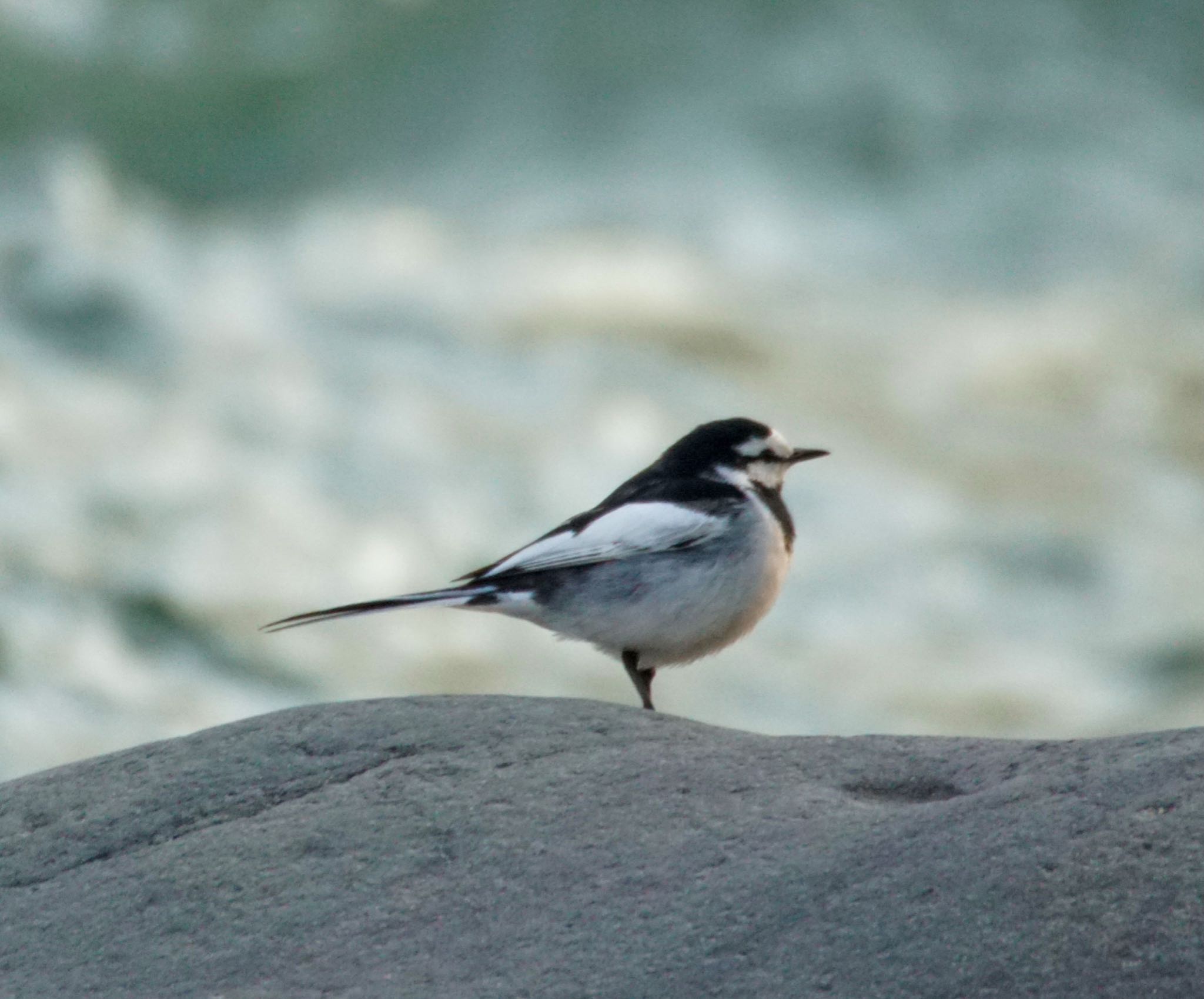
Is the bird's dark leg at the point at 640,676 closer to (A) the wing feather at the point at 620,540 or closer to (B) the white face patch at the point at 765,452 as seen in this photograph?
(A) the wing feather at the point at 620,540

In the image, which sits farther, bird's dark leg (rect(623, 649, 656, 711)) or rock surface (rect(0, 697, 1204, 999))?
bird's dark leg (rect(623, 649, 656, 711))

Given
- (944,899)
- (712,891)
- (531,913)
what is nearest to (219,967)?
(531,913)

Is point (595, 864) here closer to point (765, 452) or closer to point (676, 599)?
point (676, 599)

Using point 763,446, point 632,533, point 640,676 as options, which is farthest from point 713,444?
point 640,676

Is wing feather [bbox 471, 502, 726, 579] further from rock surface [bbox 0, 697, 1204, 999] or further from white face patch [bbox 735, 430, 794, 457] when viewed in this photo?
rock surface [bbox 0, 697, 1204, 999]

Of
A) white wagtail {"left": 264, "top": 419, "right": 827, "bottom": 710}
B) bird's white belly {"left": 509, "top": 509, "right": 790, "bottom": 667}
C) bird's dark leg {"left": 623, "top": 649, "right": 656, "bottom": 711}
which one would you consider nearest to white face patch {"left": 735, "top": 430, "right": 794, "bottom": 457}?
white wagtail {"left": 264, "top": 419, "right": 827, "bottom": 710}

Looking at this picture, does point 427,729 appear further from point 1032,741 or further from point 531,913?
point 1032,741
